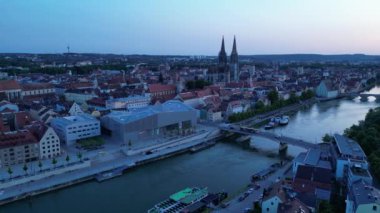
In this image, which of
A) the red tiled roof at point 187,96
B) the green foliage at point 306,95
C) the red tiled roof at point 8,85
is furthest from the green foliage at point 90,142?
the green foliage at point 306,95

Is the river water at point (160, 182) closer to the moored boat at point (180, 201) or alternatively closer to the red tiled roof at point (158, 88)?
the moored boat at point (180, 201)

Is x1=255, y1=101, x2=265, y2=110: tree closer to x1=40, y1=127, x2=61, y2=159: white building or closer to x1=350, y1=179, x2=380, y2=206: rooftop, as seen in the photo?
x1=40, y1=127, x2=61, y2=159: white building

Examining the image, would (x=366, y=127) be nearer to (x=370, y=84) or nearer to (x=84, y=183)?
(x=84, y=183)

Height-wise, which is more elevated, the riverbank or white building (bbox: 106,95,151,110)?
white building (bbox: 106,95,151,110)

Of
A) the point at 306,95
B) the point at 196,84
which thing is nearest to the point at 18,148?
the point at 196,84

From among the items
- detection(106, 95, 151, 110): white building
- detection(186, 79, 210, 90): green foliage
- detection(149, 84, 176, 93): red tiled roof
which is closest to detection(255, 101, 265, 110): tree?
detection(106, 95, 151, 110): white building

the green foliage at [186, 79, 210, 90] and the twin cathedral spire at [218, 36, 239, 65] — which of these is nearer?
the green foliage at [186, 79, 210, 90]
